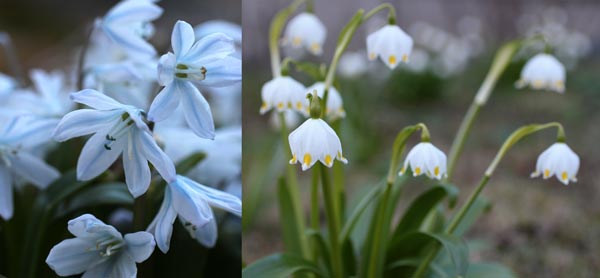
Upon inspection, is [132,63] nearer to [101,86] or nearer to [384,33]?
[101,86]

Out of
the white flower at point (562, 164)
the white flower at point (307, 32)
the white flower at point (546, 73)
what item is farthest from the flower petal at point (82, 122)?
the white flower at point (546, 73)

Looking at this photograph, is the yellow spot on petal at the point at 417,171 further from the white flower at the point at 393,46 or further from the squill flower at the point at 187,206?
the squill flower at the point at 187,206

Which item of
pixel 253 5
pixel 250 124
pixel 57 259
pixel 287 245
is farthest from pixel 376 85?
pixel 57 259

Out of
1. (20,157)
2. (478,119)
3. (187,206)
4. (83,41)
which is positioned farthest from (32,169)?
(478,119)

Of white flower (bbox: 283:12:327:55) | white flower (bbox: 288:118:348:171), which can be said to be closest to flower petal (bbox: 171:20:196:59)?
white flower (bbox: 288:118:348:171)

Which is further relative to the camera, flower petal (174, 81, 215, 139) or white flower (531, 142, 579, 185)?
white flower (531, 142, 579, 185)

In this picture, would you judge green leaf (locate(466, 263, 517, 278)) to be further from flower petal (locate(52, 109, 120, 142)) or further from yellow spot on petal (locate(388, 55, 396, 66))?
flower petal (locate(52, 109, 120, 142))
